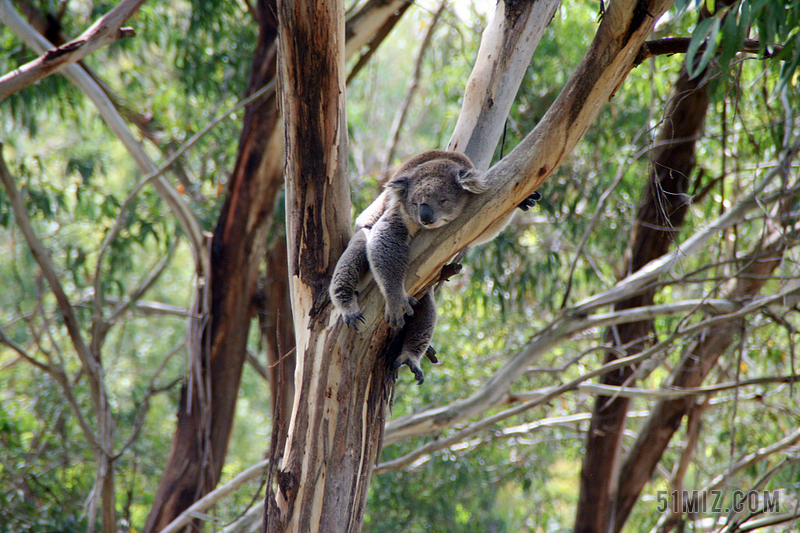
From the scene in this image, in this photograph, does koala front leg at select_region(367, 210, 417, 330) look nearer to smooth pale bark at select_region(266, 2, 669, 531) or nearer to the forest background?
smooth pale bark at select_region(266, 2, 669, 531)

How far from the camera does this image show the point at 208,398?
3.76 m

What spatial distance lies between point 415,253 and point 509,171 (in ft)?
1.48

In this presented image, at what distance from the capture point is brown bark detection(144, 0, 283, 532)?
3.83m

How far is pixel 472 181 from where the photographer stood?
2223 mm

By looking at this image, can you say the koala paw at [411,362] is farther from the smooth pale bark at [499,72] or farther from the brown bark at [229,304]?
the brown bark at [229,304]

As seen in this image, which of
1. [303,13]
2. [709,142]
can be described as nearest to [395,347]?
[303,13]

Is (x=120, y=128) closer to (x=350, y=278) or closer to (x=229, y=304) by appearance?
(x=229, y=304)

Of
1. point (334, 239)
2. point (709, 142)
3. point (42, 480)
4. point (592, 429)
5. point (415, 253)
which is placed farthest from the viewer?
point (42, 480)

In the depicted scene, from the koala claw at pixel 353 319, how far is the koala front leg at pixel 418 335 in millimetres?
310

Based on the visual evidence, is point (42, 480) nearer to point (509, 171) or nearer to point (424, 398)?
point (424, 398)

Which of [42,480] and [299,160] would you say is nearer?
[299,160]

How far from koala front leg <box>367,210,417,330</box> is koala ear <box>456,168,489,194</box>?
320mm

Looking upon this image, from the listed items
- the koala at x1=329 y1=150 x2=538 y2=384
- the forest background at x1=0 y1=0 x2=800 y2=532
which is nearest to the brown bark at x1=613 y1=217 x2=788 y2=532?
the forest background at x1=0 y1=0 x2=800 y2=532

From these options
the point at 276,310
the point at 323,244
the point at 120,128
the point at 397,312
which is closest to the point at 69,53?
the point at 323,244
